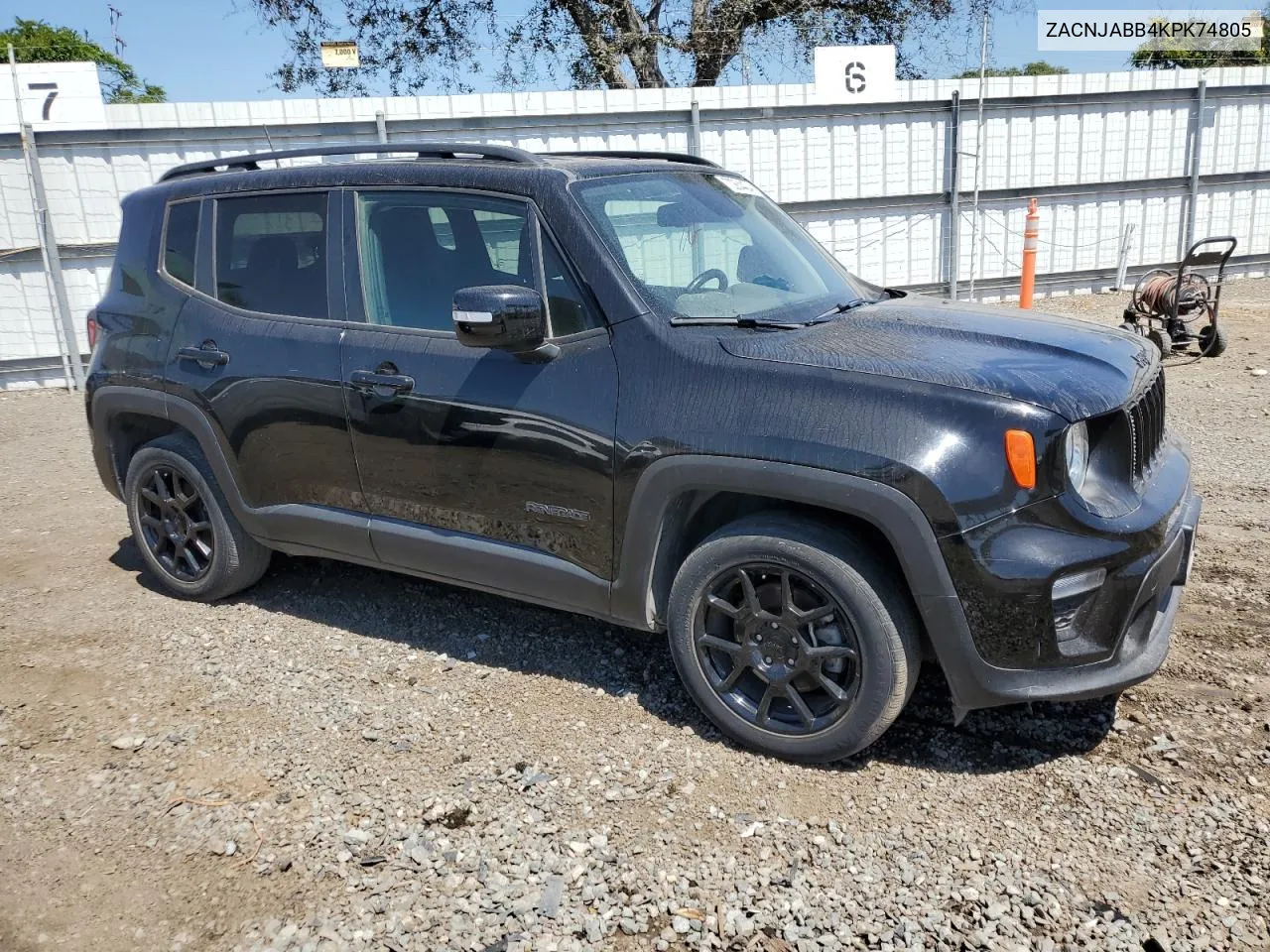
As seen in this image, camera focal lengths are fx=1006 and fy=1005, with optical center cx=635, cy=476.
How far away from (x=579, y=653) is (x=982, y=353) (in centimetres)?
199

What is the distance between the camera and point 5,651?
4445 millimetres

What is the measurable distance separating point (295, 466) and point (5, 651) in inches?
64.1

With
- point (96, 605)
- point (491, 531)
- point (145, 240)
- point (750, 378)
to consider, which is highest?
point (145, 240)

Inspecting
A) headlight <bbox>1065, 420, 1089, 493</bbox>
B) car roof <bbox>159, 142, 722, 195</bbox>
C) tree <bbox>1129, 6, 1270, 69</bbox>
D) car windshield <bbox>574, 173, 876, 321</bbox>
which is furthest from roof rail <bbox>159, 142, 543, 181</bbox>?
tree <bbox>1129, 6, 1270, 69</bbox>

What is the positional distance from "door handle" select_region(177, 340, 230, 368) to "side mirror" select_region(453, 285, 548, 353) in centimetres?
141

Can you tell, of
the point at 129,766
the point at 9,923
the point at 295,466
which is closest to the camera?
the point at 9,923

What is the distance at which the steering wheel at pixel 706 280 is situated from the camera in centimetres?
362

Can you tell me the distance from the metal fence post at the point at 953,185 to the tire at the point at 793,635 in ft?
33.3

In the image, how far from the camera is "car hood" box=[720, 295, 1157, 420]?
115 inches

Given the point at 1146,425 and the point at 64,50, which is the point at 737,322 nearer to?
the point at 1146,425

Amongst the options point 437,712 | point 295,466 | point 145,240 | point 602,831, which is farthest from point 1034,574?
point 145,240

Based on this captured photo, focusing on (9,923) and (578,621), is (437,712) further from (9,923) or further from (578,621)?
(9,923)

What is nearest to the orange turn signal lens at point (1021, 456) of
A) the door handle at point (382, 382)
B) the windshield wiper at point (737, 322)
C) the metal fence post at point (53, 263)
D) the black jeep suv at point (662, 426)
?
the black jeep suv at point (662, 426)

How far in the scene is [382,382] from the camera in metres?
3.79
